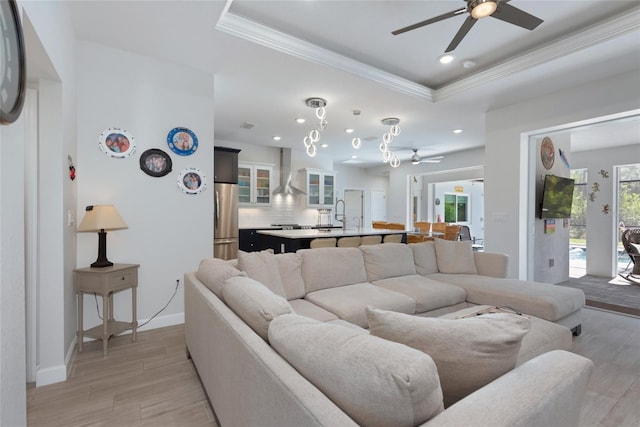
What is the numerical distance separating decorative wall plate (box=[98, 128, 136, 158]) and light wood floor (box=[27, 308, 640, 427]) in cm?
178

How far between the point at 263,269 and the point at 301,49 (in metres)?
2.23

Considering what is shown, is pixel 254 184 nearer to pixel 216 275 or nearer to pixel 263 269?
pixel 263 269

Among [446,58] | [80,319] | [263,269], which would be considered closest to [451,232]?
[446,58]

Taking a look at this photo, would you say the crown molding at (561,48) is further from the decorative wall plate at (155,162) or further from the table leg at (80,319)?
the table leg at (80,319)

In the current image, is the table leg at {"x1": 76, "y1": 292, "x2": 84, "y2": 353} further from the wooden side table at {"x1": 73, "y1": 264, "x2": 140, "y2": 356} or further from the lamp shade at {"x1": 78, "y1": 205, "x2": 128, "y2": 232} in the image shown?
the lamp shade at {"x1": 78, "y1": 205, "x2": 128, "y2": 232}

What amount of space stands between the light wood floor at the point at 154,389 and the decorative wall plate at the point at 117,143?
1.78 m

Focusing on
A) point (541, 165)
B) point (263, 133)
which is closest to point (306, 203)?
point (263, 133)

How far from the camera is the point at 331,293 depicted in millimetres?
2664

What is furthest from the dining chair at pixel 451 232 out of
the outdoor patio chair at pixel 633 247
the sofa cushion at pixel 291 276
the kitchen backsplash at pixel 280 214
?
the sofa cushion at pixel 291 276

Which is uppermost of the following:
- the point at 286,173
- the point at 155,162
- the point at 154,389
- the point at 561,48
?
the point at 561,48

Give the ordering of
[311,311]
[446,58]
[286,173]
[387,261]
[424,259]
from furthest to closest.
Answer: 1. [286,173]
2. [424,259]
3. [446,58]
4. [387,261]
5. [311,311]

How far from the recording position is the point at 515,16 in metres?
2.25

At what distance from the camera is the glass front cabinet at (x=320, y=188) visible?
7711 millimetres

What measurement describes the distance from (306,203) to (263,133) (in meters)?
2.23
